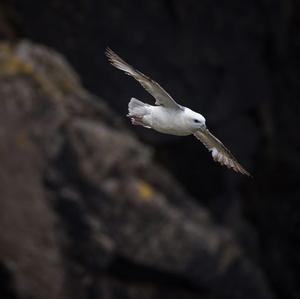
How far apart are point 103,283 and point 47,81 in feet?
6.53

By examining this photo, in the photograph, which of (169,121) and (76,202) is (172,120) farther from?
(76,202)

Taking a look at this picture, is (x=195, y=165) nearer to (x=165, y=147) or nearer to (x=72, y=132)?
(x=165, y=147)

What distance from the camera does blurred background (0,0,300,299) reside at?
26.5 feet

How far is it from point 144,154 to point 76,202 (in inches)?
35.3

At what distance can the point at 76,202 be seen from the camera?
808 cm

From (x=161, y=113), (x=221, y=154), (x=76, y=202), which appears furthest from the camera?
(x=76, y=202)

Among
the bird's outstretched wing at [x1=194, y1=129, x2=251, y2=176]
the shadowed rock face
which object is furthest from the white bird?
the shadowed rock face

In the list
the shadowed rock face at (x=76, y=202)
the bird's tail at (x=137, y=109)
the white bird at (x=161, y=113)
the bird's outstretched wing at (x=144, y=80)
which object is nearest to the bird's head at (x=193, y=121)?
the white bird at (x=161, y=113)

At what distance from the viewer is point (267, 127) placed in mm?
11148

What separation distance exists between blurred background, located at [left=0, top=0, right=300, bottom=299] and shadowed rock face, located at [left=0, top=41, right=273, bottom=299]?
0.04 feet

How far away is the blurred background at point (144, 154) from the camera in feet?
26.5

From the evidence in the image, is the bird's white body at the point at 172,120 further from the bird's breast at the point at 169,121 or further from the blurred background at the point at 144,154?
the blurred background at the point at 144,154

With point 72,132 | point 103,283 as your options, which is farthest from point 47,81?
point 103,283

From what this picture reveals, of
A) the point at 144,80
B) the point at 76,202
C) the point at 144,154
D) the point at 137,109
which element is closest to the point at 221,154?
the point at 137,109
